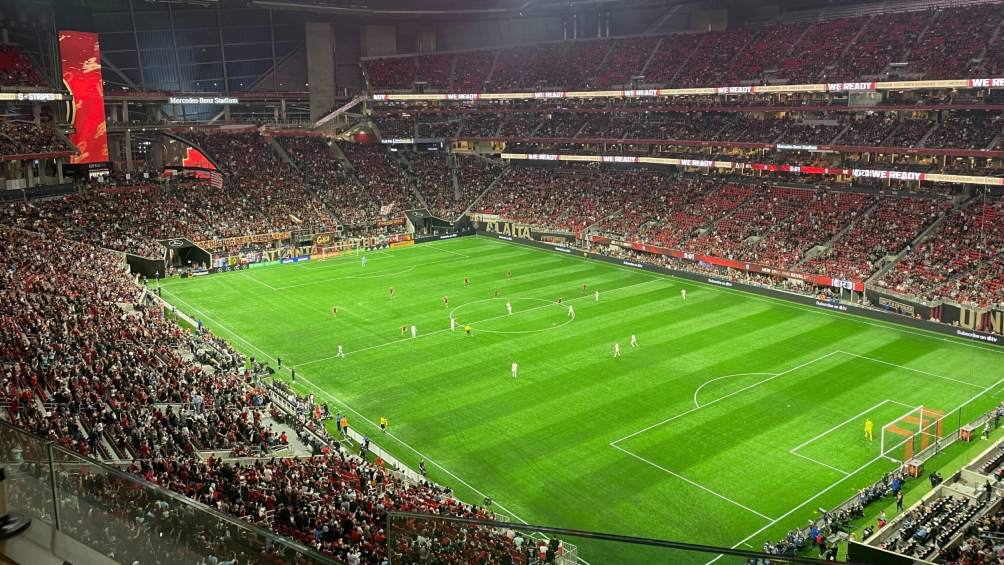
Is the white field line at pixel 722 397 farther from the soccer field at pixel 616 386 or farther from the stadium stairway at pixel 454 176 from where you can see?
the stadium stairway at pixel 454 176

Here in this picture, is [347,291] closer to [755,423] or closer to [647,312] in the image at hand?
[647,312]

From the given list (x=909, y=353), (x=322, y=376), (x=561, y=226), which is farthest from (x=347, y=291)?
(x=909, y=353)

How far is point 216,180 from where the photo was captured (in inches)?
2697

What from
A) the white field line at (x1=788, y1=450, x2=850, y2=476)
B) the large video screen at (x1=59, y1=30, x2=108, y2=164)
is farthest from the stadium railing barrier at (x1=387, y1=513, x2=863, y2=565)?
the large video screen at (x1=59, y1=30, x2=108, y2=164)

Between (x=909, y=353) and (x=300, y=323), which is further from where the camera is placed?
(x=300, y=323)

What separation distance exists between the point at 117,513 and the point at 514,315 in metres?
39.5

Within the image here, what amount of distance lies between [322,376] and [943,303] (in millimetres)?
31467

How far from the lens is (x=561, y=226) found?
2601 inches

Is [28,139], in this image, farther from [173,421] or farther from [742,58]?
[742,58]

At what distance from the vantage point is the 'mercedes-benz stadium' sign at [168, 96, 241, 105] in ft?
240

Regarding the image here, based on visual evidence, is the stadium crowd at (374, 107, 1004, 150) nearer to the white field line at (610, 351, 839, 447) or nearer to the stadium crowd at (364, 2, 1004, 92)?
the stadium crowd at (364, 2, 1004, 92)

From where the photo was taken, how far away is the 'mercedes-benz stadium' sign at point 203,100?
73.1m

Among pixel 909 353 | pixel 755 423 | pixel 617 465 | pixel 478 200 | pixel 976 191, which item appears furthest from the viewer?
pixel 478 200

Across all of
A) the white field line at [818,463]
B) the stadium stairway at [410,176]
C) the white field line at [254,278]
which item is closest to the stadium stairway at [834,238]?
the white field line at [818,463]
